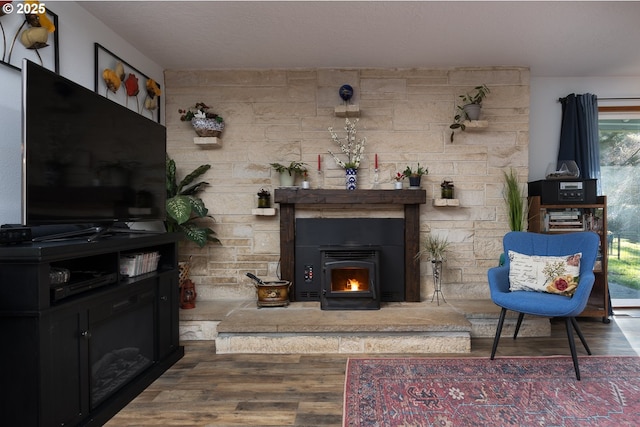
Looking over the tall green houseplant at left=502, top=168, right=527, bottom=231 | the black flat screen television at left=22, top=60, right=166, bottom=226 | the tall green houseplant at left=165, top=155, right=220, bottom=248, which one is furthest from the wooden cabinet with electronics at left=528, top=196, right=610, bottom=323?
the black flat screen television at left=22, top=60, right=166, bottom=226

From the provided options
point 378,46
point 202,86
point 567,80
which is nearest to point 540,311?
point 378,46

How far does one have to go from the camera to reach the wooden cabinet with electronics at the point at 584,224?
135 inches

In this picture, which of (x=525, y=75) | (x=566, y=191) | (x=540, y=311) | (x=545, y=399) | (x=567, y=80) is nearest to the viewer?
(x=545, y=399)

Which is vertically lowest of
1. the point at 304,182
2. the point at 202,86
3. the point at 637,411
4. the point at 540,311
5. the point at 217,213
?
the point at 637,411

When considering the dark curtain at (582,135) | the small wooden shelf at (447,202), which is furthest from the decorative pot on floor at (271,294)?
the dark curtain at (582,135)

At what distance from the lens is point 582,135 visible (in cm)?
376

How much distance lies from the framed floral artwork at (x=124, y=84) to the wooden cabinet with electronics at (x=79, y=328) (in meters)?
1.18

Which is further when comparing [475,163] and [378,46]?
[475,163]

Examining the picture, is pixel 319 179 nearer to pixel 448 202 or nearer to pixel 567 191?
pixel 448 202

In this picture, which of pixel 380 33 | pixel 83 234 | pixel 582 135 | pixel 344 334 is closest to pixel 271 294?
pixel 344 334

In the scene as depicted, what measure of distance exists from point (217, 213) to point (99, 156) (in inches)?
64.2

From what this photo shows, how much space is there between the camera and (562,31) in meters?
2.88

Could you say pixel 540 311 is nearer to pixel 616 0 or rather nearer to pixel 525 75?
pixel 616 0

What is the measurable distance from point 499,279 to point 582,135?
2.01 m
